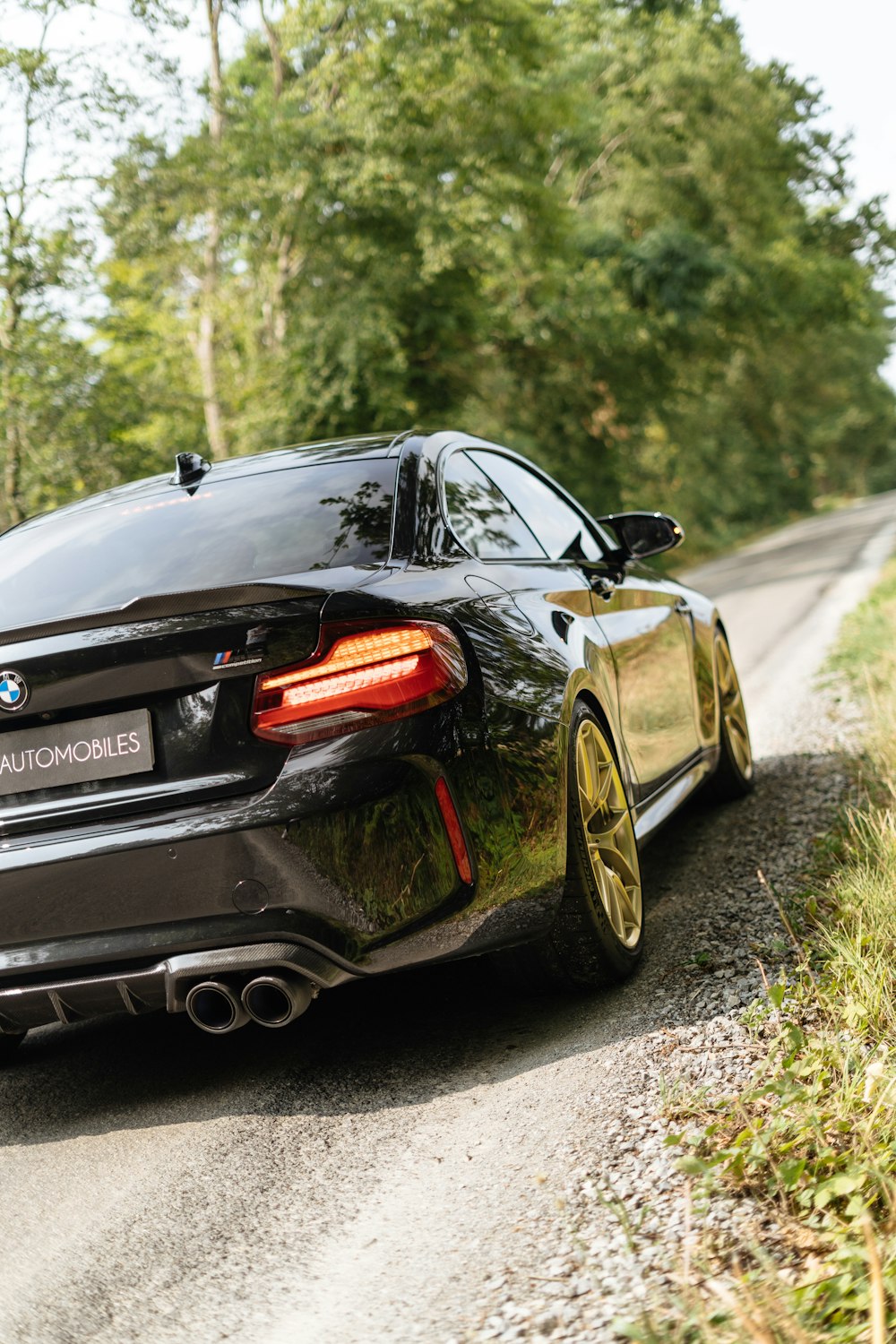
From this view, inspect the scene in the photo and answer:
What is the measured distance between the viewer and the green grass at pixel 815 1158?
209 centimetres

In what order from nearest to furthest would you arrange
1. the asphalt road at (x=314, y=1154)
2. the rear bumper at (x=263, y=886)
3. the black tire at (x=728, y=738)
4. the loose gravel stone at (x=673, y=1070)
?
the loose gravel stone at (x=673, y=1070), the asphalt road at (x=314, y=1154), the rear bumper at (x=263, y=886), the black tire at (x=728, y=738)

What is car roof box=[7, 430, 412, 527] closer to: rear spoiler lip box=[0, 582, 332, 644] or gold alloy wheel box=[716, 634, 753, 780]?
rear spoiler lip box=[0, 582, 332, 644]

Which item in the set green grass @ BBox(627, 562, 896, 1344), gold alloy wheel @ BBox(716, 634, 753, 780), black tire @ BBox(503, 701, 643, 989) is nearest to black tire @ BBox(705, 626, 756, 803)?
gold alloy wheel @ BBox(716, 634, 753, 780)

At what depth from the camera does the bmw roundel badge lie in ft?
10.8

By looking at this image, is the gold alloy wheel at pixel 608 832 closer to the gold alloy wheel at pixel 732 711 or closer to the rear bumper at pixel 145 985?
the rear bumper at pixel 145 985

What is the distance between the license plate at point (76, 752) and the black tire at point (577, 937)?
1.16 meters

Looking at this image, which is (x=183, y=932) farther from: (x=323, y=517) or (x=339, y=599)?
(x=323, y=517)

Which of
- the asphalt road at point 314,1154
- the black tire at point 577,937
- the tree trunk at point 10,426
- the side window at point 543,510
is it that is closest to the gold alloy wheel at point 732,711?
the side window at point 543,510

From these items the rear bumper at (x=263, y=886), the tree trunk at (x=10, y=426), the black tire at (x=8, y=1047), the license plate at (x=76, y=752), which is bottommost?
the black tire at (x=8, y=1047)

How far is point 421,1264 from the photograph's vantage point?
8.43 ft

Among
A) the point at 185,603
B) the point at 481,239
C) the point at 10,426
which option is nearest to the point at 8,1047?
the point at 185,603

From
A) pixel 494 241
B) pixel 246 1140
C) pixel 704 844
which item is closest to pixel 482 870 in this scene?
pixel 246 1140

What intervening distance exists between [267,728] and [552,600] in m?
1.31

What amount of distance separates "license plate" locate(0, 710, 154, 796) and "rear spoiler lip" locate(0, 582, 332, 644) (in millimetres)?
Answer: 219
